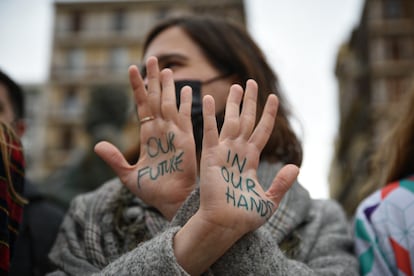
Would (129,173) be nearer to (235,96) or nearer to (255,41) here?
(235,96)

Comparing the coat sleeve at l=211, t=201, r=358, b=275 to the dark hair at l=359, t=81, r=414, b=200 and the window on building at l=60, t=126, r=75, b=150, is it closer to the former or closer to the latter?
the dark hair at l=359, t=81, r=414, b=200

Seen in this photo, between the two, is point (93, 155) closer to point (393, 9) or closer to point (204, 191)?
point (204, 191)

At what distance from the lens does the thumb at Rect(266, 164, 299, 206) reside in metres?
1.41

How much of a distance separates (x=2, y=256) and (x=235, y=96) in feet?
2.86

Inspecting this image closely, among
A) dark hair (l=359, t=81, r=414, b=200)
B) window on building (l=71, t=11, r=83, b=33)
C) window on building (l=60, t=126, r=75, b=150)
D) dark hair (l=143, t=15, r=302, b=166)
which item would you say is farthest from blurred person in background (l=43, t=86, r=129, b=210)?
window on building (l=71, t=11, r=83, b=33)

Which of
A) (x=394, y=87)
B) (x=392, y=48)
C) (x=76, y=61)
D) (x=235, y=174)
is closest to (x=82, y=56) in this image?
(x=76, y=61)

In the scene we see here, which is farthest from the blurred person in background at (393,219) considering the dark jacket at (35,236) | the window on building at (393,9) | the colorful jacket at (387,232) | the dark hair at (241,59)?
the window on building at (393,9)

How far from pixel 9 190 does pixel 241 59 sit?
1.12m

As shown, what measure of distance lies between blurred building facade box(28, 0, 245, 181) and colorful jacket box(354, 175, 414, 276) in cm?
2755

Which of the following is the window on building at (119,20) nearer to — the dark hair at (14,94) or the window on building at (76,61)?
the window on building at (76,61)

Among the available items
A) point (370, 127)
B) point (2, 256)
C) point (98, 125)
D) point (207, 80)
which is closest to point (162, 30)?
point (207, 80)

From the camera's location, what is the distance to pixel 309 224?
1866 millimetres

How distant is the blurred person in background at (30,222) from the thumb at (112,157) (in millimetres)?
606

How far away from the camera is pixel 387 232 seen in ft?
5.87
